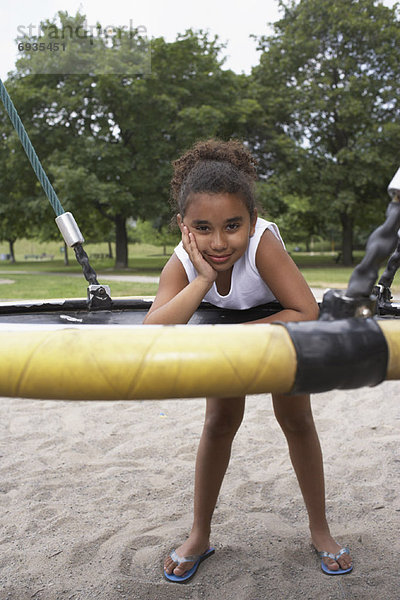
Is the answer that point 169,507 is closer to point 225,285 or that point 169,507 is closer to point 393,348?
point 225,285

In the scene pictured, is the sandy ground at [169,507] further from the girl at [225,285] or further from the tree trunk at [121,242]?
the tree trunk at [121,242]

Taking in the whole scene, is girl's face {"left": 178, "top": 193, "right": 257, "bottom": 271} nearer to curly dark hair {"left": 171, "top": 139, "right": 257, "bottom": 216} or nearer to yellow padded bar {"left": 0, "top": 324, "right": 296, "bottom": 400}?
curly dark hair {"left": 171, "top": 139, "right": 257, "bottom": 216}

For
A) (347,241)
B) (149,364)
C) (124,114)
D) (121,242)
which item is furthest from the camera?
(347,241)

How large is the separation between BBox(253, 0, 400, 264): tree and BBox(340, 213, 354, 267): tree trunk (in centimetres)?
5

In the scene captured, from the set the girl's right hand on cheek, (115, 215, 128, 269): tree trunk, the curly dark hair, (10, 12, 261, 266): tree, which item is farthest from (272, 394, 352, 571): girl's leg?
(115, 215, 128, 269): tree trunk

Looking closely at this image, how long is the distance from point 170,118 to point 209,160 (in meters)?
14.4

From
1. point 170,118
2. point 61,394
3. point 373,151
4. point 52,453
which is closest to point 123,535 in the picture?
→ point 52,453

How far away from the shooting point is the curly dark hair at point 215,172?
1096mm

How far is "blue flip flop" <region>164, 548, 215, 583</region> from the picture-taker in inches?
53.1

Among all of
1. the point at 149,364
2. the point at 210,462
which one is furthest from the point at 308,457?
the point at 149,364

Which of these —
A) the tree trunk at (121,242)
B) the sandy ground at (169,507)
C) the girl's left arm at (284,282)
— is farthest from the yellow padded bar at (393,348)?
the tree trunk at (121,242)

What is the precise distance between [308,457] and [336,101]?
54.9 feet

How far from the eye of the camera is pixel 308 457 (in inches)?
53.1

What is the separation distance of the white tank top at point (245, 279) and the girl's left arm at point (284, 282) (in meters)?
0.02
